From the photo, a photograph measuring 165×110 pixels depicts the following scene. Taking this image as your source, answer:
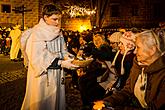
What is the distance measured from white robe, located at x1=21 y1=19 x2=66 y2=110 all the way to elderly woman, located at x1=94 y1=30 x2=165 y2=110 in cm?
142

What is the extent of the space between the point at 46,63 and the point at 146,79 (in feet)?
6.15

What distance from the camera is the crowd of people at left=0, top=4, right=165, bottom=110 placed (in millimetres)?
3186

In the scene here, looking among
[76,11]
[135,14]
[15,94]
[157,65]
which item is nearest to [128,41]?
[157,65]

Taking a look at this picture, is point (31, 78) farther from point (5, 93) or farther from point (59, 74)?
point (5, 93)

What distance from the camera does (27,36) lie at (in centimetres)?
484

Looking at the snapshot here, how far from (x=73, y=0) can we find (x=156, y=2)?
10314mm

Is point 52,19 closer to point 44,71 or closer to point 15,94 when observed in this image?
point 44,71

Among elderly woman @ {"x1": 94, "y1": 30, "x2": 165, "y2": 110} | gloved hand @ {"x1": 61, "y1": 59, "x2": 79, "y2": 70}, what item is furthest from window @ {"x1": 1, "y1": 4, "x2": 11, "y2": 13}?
elderly woman @ {"x1": 94, "y1": 30, "x2": 165, "y2": 110}

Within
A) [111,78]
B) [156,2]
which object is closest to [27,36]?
[111,78]

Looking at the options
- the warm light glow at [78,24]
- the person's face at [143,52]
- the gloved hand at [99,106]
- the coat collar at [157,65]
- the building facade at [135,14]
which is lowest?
the gloved hand at [99,106]

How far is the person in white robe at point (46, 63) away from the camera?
15.3 feet

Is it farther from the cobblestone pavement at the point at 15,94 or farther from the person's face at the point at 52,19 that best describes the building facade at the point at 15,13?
the person's face at the point at 52,19

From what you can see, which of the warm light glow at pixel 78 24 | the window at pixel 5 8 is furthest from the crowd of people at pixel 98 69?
the warm light glow at pixel 78 24

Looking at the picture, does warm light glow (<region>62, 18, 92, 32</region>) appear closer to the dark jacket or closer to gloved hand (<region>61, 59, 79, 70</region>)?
gloved hand (<region>61, 59, 79, 70</region>)
